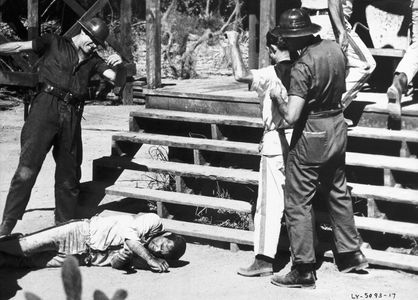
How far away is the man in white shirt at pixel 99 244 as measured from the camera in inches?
238

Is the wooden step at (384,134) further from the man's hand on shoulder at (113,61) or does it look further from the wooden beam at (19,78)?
the wooden beam at (19,78)

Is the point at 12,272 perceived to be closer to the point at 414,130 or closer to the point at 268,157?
the point at 268,157

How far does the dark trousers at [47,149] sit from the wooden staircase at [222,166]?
647mm

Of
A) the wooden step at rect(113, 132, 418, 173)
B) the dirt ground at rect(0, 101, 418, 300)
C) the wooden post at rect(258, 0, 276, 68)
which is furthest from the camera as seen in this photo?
the wooden post at rect(258, 0, 276, 68)

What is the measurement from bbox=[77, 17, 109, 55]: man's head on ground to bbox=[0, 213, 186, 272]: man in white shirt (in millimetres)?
1499

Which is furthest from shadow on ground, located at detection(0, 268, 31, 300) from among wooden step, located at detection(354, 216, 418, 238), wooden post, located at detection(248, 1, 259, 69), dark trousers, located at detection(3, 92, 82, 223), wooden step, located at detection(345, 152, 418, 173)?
wooden post, located at detection(248, 1, 259, 69)

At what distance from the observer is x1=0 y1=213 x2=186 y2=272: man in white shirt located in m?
6.04

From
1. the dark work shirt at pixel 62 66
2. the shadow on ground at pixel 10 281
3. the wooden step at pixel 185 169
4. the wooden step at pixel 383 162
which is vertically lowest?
the shadow on ground at pixel 10 281

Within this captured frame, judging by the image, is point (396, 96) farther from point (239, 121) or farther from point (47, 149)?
point (47, 149)

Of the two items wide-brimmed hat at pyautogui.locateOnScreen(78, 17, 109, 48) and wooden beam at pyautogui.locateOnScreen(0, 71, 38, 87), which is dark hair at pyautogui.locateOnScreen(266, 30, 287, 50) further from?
wooden beam at pyautogui.locateOnScreen(0, 71, 38, 87)

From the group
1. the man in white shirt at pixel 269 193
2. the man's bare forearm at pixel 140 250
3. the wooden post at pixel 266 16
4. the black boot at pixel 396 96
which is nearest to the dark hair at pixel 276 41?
the man in white shirt at pixel 269 193

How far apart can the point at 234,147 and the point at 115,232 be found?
160 cm

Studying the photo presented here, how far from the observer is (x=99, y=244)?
6.17 m

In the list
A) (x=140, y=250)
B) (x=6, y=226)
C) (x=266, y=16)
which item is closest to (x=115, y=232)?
(x=140, y=250)
